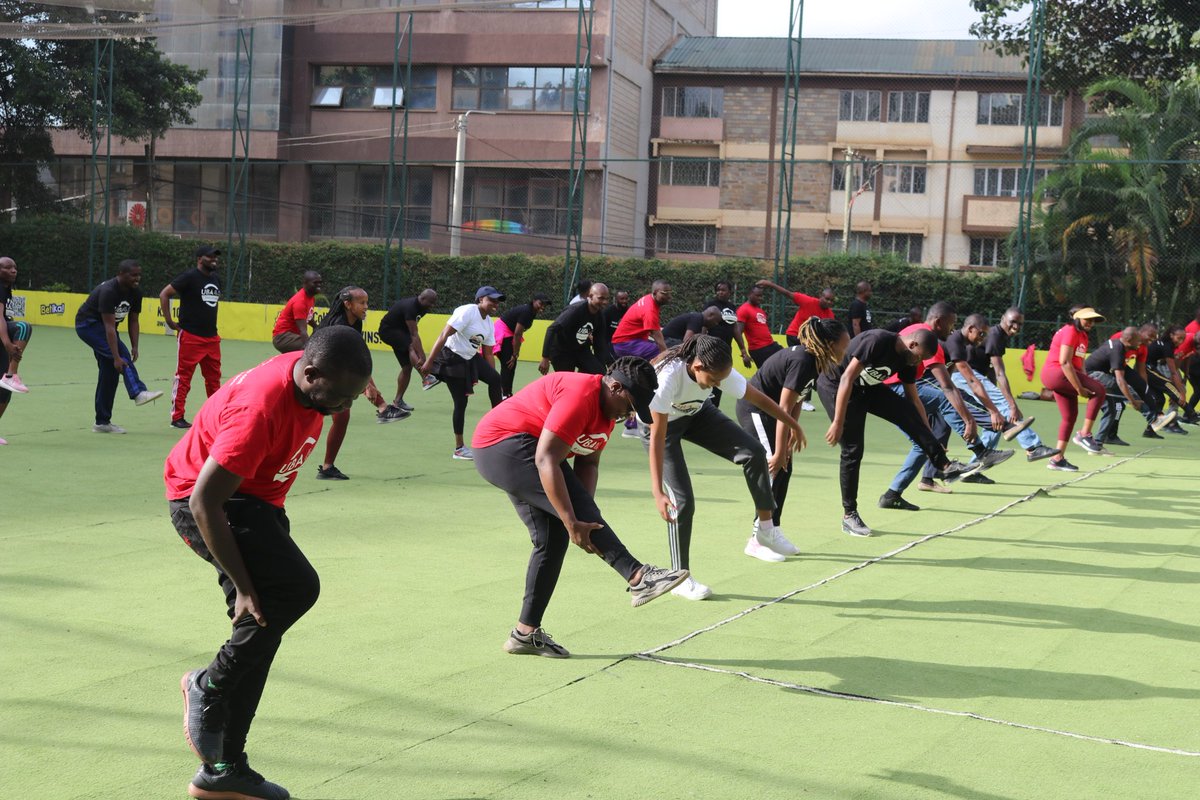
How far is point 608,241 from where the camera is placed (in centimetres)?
3966

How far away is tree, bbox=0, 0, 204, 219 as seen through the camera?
33750 millimetres

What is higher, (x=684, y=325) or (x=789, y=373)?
(x=684, y=325)

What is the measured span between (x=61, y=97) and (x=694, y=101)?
20.3 metres

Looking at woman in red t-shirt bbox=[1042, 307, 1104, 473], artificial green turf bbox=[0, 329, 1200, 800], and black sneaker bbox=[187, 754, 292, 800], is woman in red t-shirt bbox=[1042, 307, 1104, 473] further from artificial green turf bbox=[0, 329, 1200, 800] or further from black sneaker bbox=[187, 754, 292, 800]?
black sneaker bbox=[187, 754, 292, 800]

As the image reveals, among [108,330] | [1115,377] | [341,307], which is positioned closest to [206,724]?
[341,307]

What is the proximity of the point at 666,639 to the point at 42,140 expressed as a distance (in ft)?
113

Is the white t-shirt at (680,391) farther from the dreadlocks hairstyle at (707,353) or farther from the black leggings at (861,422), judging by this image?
the black leggings at (861,422)

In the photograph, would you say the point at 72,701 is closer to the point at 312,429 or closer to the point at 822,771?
the point at 312,429

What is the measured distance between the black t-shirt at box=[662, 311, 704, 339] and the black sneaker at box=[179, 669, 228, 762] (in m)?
11.4

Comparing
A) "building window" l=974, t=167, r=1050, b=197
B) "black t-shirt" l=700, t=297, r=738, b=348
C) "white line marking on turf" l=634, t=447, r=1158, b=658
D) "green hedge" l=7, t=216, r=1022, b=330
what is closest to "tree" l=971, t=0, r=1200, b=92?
"green hedge" l=7, t=216, r=1022, b=330

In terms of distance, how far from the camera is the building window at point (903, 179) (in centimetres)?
4181

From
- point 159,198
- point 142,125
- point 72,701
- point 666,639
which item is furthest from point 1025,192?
point 159,198

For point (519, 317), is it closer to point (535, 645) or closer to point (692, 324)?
point (692, 324)

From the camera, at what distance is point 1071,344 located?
490 inches
